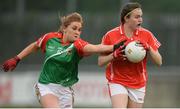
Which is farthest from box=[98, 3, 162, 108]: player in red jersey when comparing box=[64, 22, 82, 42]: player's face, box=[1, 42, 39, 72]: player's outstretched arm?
box=[1, 42, 39, 72]: player's outstretched arm

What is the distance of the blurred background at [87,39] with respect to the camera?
17.4 metres

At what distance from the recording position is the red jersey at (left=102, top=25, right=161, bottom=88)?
8539 mm

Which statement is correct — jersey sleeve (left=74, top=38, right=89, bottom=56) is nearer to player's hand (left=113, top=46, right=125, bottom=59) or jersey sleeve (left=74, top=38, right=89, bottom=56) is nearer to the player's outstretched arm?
player's hand (left=113, top=46, right=125, bottom=59)

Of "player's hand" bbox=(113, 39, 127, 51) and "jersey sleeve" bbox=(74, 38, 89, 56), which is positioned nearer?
"player's hand" bbox=(113, 39, 127, 51)

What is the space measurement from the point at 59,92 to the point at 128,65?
908mm

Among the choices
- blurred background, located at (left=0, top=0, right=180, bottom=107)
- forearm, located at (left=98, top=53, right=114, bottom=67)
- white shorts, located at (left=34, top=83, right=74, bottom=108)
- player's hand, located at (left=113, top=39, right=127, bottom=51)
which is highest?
player's hand, located at (left=113, top=39, right=127, bottom=51)

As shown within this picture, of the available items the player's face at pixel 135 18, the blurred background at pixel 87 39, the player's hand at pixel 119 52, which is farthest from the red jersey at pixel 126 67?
the blurred background at pixel 87 39

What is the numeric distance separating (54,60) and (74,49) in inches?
10.9

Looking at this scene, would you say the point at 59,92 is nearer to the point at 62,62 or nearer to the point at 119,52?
the point at 62,62

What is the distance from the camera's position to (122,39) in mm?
8500

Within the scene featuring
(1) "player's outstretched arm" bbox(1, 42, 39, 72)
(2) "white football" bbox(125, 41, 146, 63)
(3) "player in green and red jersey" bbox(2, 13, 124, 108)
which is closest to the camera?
(2) "white football" bbox(125, 41, 146, 63)

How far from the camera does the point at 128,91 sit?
8617 mm

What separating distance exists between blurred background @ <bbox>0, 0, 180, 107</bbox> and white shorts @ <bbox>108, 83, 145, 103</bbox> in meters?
7.85

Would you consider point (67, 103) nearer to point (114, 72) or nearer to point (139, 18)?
point (114, 72)
